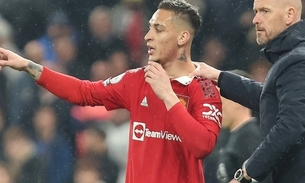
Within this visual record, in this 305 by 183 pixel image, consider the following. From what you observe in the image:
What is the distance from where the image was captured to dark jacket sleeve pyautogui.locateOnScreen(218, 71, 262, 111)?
3451mm

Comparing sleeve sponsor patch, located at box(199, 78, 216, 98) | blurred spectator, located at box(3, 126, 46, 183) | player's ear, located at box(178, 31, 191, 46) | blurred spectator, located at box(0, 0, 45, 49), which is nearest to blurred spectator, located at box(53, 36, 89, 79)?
blurred spectator, located at box(0, 0, 45, 49)

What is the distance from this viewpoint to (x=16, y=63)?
3301mm

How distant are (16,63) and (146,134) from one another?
2.45 feet

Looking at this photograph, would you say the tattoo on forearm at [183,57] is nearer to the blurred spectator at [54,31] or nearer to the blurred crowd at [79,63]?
the blurred crowd at [79,63]

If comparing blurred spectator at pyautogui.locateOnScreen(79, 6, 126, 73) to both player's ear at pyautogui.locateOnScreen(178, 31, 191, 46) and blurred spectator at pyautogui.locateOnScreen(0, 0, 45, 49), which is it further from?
player's ear at pyautogui.locateOnScreen(178, 31, 191, 46)

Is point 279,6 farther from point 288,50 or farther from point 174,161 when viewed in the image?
point 174,161

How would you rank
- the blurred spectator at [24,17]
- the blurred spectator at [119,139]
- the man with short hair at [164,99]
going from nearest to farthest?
the man with short hair at [164,99]
the blurred spectator at [119,139]
the blurred spectator at [24,17]

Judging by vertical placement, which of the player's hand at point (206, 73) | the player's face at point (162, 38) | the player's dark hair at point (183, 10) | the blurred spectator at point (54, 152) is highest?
the player's dark hair at point (183, 10)

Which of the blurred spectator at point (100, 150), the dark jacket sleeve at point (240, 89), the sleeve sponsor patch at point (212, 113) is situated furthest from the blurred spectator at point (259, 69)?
the sleeve sponsor patch at point (212, 113)

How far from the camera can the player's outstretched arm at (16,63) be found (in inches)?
129

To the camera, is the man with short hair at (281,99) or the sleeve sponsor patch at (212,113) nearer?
the man with short hair at (281,99)

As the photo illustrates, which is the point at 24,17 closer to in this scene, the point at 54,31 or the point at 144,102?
the point at 54,31

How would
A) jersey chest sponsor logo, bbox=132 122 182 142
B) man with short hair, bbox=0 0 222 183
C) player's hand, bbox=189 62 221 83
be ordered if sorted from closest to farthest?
1. man with short hair, bbox=0 0 222 183
2. jersey chest sponsor logo, bbox=132 122 182 142
3. player's hand, bbox=189 62 221 83

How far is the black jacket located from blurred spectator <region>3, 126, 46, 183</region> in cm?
261
